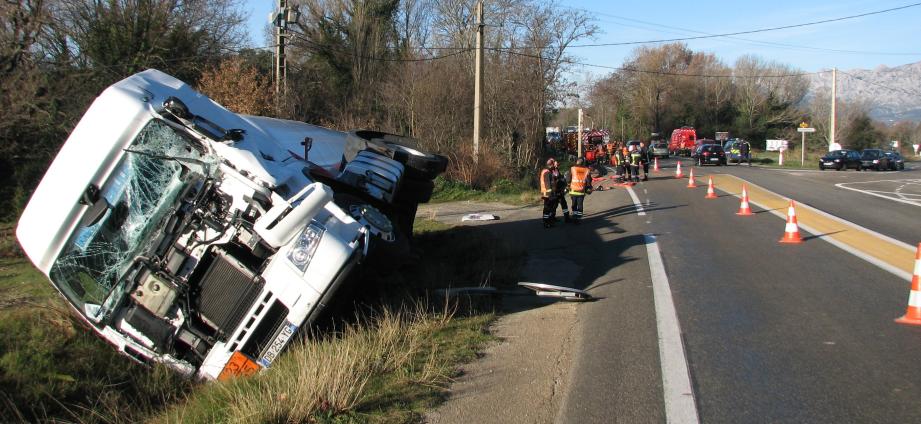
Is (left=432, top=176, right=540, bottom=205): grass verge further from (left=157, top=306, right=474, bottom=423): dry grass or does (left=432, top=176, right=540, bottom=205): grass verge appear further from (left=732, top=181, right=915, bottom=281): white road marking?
(left=157, top=306, right=474, bottom=423): dry grass

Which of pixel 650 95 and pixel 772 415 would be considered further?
pixel 650 95

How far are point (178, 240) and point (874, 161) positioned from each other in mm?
45389

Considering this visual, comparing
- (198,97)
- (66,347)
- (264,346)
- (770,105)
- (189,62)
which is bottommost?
(66,347)

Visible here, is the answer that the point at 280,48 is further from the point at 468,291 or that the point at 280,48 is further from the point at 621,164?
the point at 468,291

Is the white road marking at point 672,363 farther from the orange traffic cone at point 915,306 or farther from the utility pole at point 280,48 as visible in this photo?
the utility pole at point 280,48

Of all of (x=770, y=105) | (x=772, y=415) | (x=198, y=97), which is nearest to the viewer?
(x=772, y=415)

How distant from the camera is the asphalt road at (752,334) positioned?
4918 millimetres

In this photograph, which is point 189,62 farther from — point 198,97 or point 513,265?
point 198,97

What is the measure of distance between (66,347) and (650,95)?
8087 cm

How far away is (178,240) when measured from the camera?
5750 millimetres

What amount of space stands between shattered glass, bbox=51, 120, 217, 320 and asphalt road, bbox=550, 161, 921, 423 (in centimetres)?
339

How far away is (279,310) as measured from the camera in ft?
18.5

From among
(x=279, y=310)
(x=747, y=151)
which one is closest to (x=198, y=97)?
(x=279, y=310)

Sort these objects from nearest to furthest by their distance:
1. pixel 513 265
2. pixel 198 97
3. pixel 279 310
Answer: pixel 279 310 → pixel 198 97 → pixel 513 265
